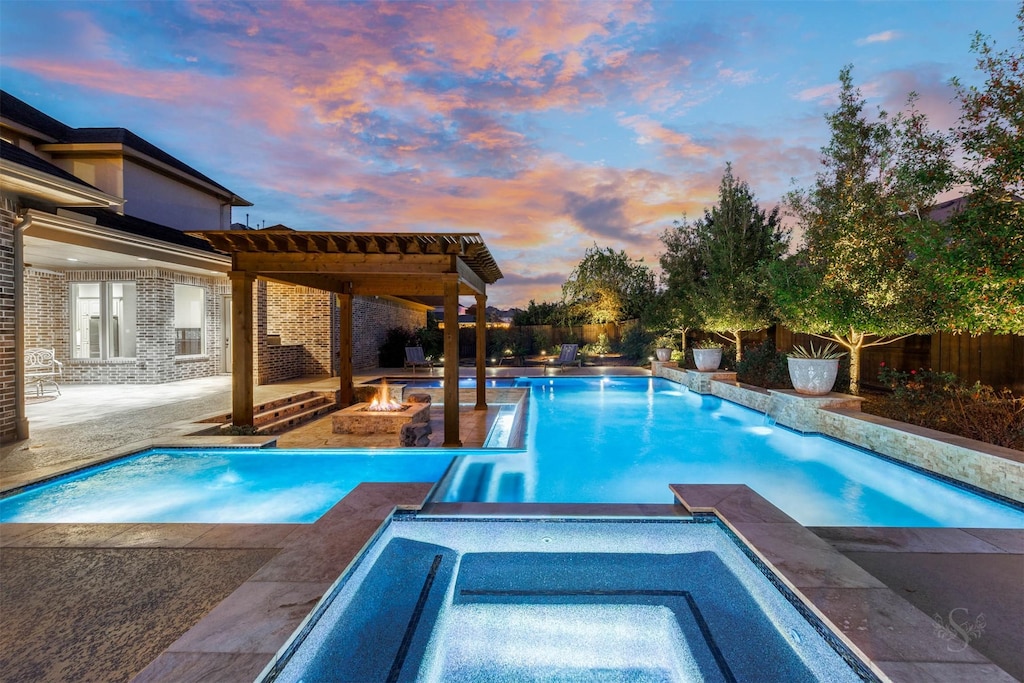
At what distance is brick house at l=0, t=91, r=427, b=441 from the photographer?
830cm

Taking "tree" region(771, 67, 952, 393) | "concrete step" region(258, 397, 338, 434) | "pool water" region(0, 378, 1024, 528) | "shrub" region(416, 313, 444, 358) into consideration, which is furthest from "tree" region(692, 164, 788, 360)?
"shrub" region(416, 313, 444, 358)

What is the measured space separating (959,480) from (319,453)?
726 cm

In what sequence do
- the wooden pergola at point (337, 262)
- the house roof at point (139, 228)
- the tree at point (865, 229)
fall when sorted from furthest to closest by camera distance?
1. the house roof at point (139, 228)
2. the tree at point (865, 229)
3. the wooden pergola at point (337, 262)

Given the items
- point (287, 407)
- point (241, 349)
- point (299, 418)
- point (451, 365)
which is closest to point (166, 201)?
point (287, 407)

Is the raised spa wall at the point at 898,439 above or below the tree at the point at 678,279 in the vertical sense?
below

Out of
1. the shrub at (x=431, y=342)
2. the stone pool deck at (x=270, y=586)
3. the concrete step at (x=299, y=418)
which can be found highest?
the shrub at (x=431, y=342)

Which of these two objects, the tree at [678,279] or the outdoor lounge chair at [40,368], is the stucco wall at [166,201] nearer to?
the outdoor lounge chair at [40,368]

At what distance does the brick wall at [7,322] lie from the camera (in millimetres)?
5395

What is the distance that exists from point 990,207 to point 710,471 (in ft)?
13.2

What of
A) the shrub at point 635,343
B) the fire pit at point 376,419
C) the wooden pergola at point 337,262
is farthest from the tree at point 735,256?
the fire pit at point 376,419

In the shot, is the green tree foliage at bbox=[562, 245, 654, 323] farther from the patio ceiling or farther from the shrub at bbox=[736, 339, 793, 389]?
the patio ceiling

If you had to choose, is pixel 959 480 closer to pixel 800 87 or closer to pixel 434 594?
pixel 434 594

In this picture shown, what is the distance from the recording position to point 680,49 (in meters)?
9.45

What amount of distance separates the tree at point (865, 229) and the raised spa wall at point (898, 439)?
4.47 feet
